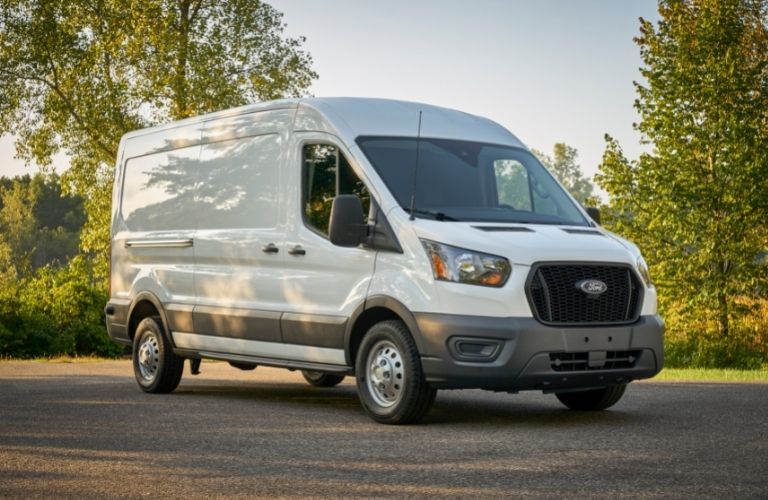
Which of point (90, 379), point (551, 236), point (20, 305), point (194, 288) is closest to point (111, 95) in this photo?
point (20, 305)

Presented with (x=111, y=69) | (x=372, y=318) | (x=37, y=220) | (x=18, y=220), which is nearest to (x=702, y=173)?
(x=111, y=69)

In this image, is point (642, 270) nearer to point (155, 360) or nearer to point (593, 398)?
point (593, 398)

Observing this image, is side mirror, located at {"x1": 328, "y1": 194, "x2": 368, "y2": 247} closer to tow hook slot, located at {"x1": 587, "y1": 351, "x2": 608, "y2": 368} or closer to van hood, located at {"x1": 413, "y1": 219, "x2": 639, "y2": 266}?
van hood, located at {"x1": 413, "y1": 219, "x2": 639, "y2": 266}

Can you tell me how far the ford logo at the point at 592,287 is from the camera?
940 centimetres

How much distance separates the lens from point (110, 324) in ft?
45.1

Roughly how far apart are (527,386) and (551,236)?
1.17 m

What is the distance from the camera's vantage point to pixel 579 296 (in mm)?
9414

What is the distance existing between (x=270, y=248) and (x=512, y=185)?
7.17 ft

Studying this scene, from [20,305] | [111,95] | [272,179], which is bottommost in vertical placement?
[20,305]

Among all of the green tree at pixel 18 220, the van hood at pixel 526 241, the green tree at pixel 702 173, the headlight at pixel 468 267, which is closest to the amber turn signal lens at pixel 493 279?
the headlight at pixel 468 267

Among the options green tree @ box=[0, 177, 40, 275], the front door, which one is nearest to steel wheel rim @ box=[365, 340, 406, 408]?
the front door

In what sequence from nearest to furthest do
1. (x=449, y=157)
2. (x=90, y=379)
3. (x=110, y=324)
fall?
(x=449, y=157) → (x=110, y=324) → (x=90, y=379)

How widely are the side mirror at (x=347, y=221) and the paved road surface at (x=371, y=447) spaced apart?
1475 mm

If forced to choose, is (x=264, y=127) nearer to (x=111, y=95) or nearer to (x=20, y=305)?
(x=20, y=305)
